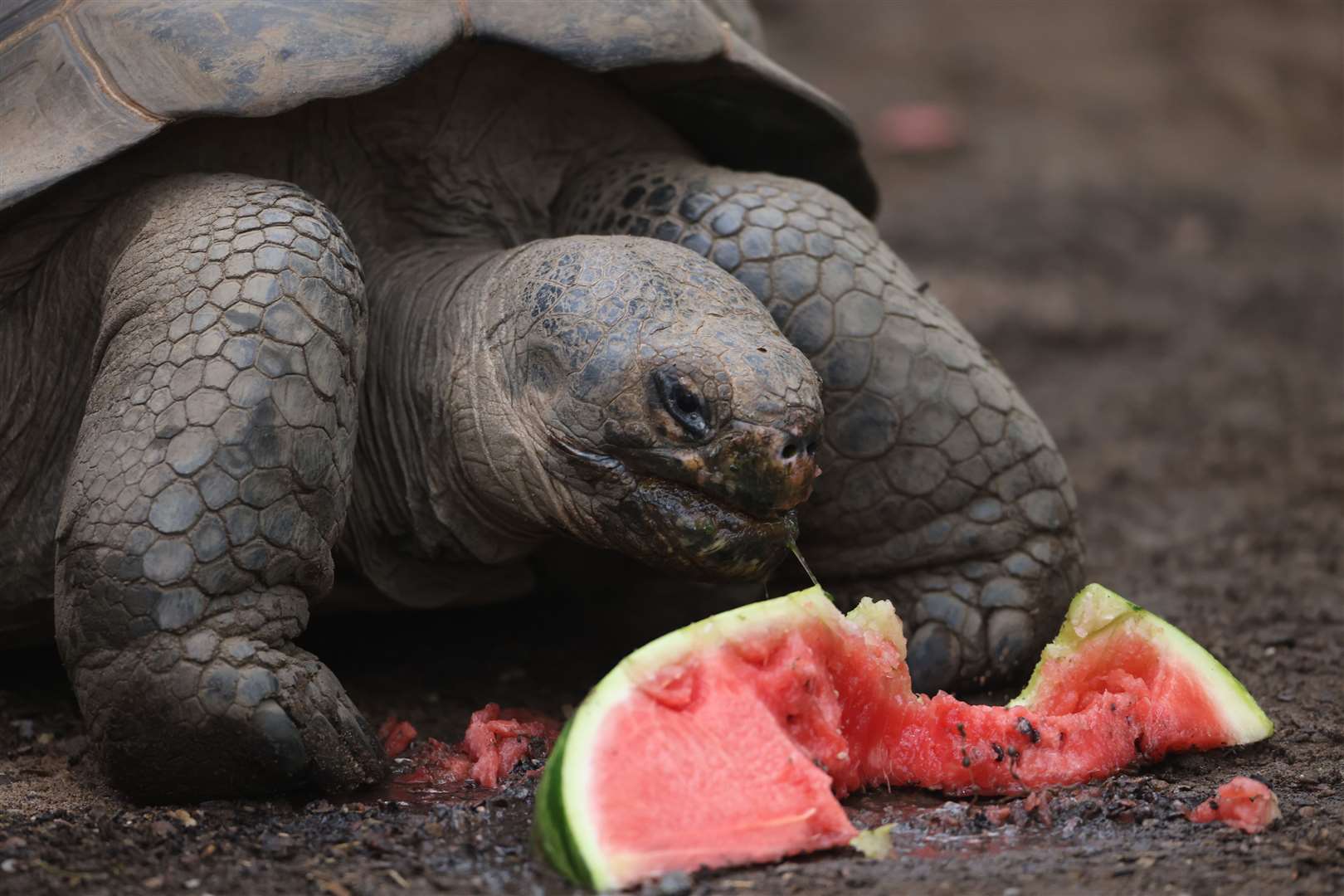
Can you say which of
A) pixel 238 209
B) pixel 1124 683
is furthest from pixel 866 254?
pixel 238 209

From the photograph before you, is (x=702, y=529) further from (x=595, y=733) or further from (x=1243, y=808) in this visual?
(x=1243, y=808)

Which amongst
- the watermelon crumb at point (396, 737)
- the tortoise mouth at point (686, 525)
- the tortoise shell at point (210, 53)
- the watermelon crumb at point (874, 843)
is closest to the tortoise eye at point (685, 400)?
the tortoise mouth at point (686, 525)

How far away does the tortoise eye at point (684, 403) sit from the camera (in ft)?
8.86

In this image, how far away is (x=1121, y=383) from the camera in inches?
280

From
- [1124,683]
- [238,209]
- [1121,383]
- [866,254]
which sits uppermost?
[238,209]

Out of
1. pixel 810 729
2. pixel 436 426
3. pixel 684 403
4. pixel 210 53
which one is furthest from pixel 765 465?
pixel 210 53

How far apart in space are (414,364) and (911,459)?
1.09m

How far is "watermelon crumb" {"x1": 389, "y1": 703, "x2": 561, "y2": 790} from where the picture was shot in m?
2.89

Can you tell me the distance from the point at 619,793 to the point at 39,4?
2112 millimetres

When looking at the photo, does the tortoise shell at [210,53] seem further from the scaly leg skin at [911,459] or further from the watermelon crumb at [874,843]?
the watermelon crumb at [874,843]

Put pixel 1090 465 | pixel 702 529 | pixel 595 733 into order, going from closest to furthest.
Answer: pixel 595 733, pixel 702 529, pixel 1090 465

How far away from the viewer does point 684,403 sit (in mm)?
2717

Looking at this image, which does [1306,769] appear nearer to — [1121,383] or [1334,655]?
[1334,655]

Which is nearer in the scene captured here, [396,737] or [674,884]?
[674,884]
